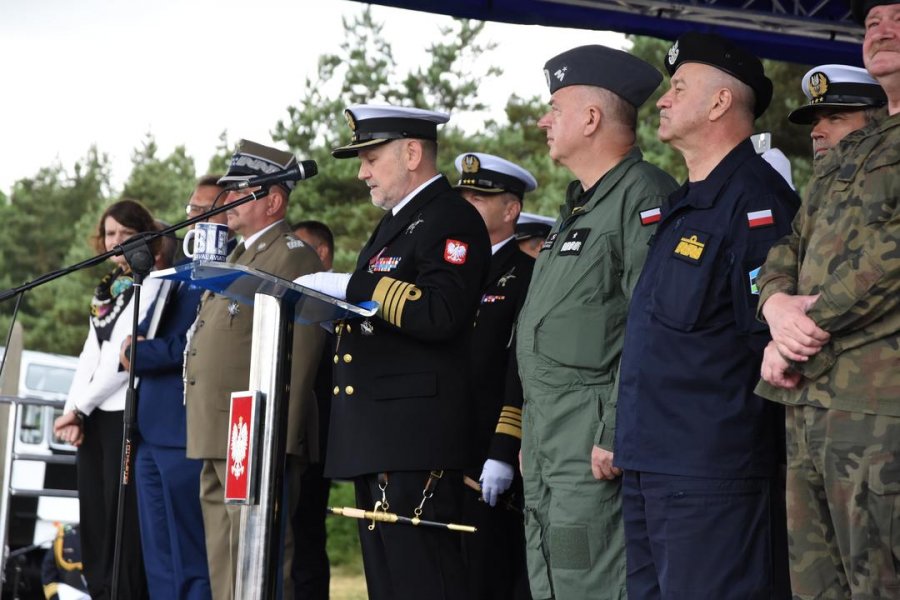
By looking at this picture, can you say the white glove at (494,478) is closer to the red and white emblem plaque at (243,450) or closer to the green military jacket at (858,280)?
the red and white emblem plaque at (243,450)

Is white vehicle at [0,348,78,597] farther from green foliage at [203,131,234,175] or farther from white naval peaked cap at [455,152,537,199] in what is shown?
green foliage at [203,131,234,175]

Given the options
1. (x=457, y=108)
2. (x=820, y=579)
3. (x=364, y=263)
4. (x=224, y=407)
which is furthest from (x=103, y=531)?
(x=457, y=108)

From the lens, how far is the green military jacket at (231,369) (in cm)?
456

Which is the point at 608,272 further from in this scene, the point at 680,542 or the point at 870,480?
the point at 870,480

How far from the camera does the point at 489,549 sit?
450cm

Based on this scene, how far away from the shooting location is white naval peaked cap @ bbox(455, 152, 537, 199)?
511 centimetres

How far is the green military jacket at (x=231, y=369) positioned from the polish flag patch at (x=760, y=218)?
6.87 feet

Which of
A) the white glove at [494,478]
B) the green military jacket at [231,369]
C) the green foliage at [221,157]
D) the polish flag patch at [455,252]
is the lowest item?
the white glove at [494,478]

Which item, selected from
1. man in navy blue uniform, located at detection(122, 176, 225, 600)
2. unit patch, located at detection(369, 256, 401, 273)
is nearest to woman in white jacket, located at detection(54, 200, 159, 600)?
man in navy blue uniform, located at detection(122, 176, 225, 600)

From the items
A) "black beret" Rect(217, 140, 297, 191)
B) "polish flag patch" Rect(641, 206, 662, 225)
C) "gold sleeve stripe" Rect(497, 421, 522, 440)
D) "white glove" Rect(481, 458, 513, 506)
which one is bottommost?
"white glove" Rect(481, 458, 513, 506)

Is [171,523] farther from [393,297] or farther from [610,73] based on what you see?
[610,73]

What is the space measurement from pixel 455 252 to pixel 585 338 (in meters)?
0.57

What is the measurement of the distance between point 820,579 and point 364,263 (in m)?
1.81

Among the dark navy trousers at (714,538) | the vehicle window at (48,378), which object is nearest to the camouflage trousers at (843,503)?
the dark navy trousers at (714,538)
